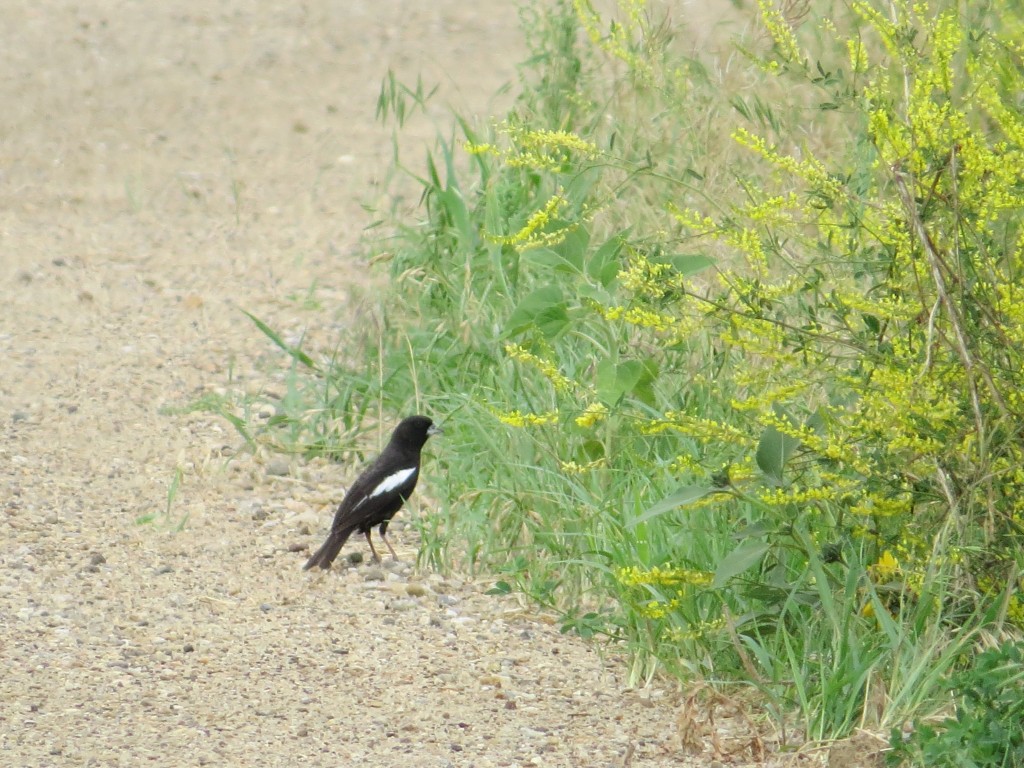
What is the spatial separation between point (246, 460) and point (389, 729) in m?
2.17

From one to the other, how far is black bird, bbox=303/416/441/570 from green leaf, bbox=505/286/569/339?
613 millimetres

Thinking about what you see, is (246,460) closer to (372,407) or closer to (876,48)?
(372,407)

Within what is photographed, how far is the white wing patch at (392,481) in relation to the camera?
5.26 metres

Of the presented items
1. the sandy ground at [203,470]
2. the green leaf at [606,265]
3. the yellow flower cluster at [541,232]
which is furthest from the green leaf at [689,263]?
the sandy ground at [203,470]

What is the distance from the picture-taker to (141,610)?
4801 mm

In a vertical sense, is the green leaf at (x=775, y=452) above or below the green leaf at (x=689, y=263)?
below

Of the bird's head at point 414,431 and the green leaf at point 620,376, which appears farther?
the bird's head at point 414,431

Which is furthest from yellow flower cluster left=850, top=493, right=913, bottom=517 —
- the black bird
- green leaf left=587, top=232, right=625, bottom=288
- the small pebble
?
the small pebble

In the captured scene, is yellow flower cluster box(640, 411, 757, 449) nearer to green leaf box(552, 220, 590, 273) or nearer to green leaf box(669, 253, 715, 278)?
green leaf box(669, 253, 715, 278)

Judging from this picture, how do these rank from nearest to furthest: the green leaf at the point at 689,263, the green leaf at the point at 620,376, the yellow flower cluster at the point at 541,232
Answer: the yellow flower cluster at the point at 541,232 < the green leaf at the point at 689,263 < the green leaf at the point at 620,376

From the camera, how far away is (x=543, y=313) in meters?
5.06

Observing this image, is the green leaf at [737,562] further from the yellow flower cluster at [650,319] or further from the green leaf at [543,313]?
the green leaf at [543,313]

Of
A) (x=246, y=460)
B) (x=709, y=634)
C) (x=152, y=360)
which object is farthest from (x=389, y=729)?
(x=152, y=360)

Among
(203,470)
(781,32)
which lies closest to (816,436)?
(781,32)
